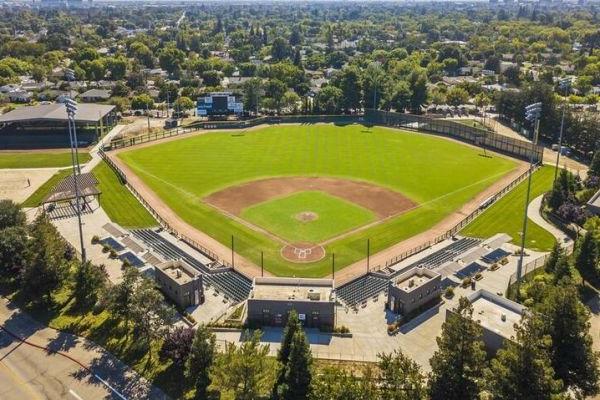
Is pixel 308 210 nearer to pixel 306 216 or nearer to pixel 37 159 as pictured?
pixel 306 216

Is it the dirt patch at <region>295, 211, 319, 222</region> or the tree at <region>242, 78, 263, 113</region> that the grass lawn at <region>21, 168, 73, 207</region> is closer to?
the dirt patch at <region>295, 211, 319, 222</region>

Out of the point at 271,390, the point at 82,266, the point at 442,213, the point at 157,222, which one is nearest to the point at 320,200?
the point at 442,213

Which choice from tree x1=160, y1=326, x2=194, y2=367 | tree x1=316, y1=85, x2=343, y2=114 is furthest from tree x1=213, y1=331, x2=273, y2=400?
tree x1=316, y1=85, x2=343, y2=114

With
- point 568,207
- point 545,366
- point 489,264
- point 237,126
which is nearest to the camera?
point 545,366

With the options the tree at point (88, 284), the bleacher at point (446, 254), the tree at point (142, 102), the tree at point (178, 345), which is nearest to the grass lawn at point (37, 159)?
the tree at point (142, 102)

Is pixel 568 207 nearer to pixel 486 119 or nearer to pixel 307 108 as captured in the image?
pixel 486 119
